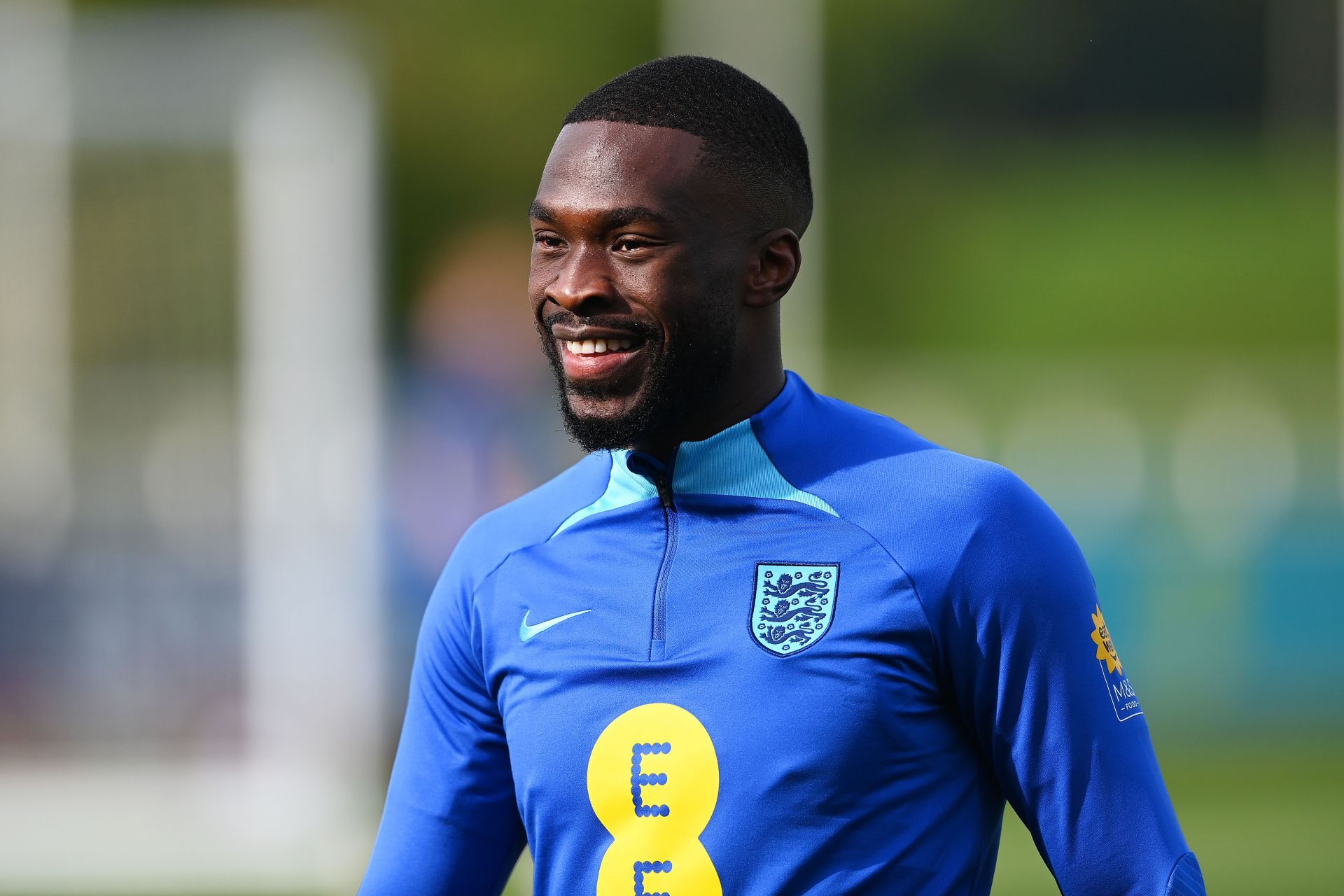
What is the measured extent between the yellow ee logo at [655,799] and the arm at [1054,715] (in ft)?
1.05

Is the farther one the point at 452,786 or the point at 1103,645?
the point at 452,786

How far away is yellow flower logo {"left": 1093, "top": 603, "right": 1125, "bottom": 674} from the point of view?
2.22 metres

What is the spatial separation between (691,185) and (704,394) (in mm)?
269

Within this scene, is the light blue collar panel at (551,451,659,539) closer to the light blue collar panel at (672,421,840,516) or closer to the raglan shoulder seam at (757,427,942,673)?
the light blue collar panel at (672,421,840,516)

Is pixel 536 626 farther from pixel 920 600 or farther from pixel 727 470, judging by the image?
pixel 920 600

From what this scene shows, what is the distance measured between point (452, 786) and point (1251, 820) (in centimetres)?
747

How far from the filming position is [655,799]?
2197mm

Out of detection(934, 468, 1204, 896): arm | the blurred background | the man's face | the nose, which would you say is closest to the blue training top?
detection(934, 468, 1204, 896): arm

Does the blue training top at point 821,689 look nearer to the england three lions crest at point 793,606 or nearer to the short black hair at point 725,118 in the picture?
the england three lions crest at point 793,606

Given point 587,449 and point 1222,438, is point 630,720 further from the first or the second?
point 1222,438

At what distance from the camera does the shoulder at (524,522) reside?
247cm

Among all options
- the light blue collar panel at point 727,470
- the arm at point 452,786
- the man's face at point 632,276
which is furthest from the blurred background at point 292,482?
the man's face at point 632,276

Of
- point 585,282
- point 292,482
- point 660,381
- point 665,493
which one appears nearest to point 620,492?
point 665,493

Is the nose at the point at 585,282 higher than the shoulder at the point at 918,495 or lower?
higher
